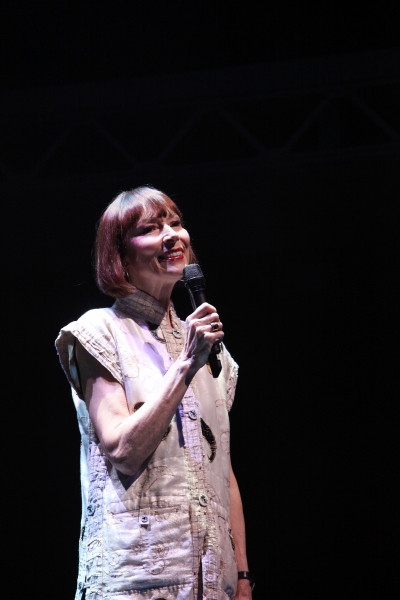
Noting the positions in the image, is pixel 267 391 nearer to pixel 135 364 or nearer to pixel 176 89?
pixel 176 89

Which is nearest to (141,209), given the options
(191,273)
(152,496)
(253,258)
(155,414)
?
(191,273)

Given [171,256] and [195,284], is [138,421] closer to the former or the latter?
[195,284]

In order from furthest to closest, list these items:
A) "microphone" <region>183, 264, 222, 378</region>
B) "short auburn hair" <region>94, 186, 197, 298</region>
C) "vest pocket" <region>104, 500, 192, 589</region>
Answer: "short auburn hair" <region>94, 186, 197, 298</region>
"microphone" <region>183, 264, 222, 378</region>
"vest pocket" <region>104, 500, 192, 589</region>

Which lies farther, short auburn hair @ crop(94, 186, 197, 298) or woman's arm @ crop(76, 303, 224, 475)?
short auburn hair @ crop(94, 186, 197, 298)

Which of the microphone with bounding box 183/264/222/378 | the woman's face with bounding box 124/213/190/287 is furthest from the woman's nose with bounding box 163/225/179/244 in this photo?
the microphone with bounding box 183/264/222/378

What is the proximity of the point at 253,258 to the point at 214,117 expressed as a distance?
688 millimetres

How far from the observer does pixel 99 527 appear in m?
1.70

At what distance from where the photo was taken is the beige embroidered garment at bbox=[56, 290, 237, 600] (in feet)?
5.40

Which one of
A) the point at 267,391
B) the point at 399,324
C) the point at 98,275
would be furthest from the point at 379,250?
the point at 98,275

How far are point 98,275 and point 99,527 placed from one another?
25.6 inches

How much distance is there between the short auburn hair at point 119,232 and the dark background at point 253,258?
1467 mm

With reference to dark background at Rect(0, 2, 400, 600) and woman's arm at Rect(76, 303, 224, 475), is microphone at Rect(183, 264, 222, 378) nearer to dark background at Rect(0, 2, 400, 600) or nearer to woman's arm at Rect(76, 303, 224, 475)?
woman's arm at Rect(76, 303, 224, 475)

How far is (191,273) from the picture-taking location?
5.91 feet

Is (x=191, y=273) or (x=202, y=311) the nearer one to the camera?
(x=202, y=311)
